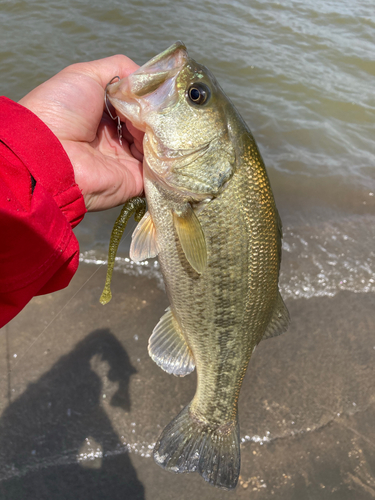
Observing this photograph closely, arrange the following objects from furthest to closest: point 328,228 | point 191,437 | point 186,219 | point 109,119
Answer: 1. point 328,228
2. point 109,119
3. point 191,437
4. point 186,219

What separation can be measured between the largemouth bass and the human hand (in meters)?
0.34

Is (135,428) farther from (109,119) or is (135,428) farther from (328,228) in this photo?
(328,228)

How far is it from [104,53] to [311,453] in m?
8.30

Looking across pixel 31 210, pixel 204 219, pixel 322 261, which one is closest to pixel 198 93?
pixel 204 219

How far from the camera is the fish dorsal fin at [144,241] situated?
7.52ft

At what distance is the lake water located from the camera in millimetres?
5098

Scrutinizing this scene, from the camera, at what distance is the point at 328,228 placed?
5441 mm

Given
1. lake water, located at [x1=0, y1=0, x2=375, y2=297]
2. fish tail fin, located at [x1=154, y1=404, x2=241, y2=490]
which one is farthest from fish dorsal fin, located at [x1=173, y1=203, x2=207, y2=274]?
lake water, located at [x1=0, y1=0, x2=375, y2=297]

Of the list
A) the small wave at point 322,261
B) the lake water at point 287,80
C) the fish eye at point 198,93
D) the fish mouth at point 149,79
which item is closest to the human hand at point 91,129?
the fish mouth at point 149,79

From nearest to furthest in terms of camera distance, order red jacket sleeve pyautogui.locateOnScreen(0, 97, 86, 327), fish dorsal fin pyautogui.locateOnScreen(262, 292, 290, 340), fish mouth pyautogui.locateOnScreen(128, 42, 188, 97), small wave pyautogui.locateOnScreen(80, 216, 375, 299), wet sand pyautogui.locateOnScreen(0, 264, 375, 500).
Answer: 1. red jacket sleeve pyautogui.locateOnScreen(0, 97, 86, 327)
2. fish mouth pyautogui.locateOnScreen(128, 42, 188, 97)
3. fish dorsal fin pyautogui.locateOnScreen(262, 292, 290, 340)
4. wet sand pyautogui.locateOnScreen(0, 264, 375, 500)
5. small wave pyautogui.locateOnScreen(80, 216, 375, 299)

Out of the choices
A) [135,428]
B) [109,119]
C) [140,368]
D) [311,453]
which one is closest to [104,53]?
[109,119]

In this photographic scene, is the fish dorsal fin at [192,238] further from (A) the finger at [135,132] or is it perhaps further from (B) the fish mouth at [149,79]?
(A) the finger at [135,132]

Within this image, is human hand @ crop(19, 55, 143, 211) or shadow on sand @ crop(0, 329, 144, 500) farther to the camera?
shadow on sand @ crop(0, 329, 144, 500)

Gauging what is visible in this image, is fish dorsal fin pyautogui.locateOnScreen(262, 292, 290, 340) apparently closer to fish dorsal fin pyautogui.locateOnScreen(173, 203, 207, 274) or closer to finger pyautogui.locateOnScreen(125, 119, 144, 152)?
fish dorsal fin pyautogui.locateOnScreen(173, 203, 207, 274)
